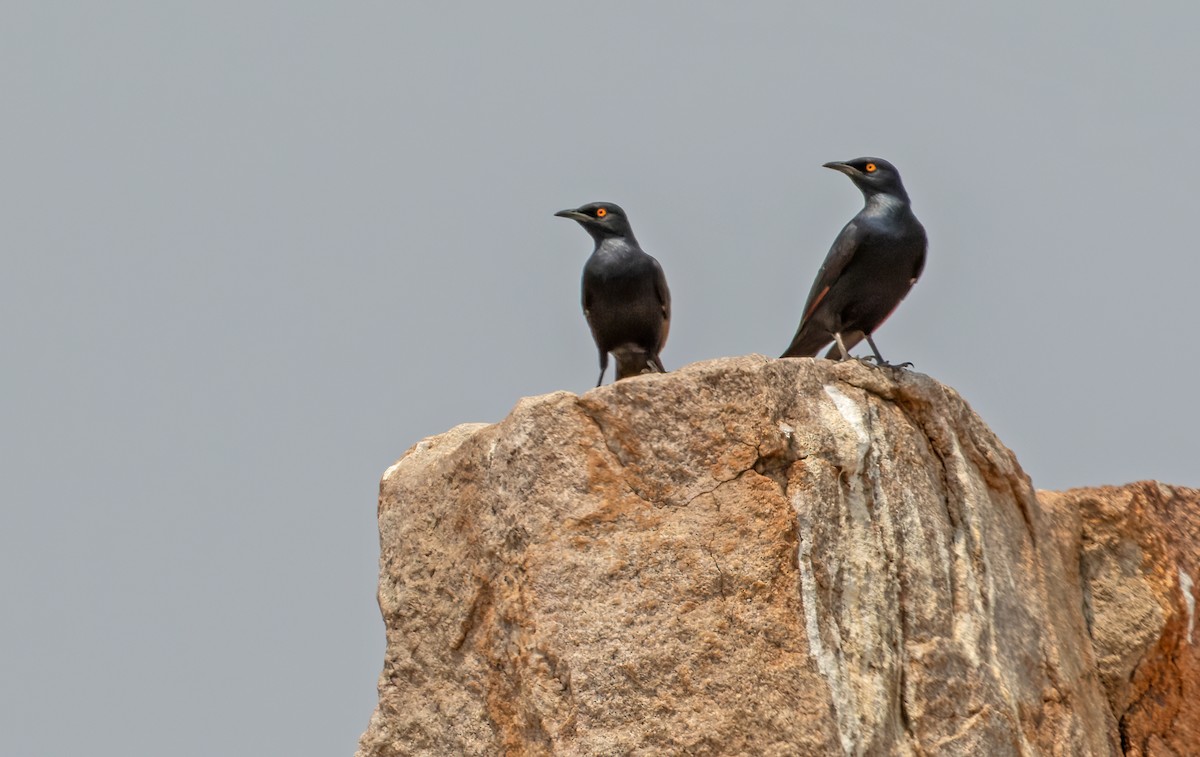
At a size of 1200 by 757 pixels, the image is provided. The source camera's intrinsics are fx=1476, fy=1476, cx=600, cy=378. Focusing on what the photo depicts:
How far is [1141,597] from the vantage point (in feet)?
30.4

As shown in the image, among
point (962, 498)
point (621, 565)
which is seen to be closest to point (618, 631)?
point (621, 565)

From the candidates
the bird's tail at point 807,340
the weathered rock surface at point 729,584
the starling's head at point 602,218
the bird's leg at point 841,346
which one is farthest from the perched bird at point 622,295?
the weathered rock surface at point 729,584

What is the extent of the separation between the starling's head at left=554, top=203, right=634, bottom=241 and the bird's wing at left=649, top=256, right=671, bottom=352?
39 centimetres

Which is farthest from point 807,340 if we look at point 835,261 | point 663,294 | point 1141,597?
point 1141,597

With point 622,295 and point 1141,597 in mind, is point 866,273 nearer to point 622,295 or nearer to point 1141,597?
point 622,295

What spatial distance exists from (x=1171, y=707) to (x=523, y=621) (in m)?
4.27

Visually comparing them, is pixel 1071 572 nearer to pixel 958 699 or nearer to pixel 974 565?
pixel 974 565

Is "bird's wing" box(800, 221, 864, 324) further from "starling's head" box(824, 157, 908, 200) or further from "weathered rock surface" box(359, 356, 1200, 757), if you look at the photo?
"weathered rock surface" box(359, 356, 1200, 757)

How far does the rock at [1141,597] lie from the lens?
9023 millimetres

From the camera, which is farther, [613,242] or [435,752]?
[613,242]

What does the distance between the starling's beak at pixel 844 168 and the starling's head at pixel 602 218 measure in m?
1.90

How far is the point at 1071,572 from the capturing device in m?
9.27

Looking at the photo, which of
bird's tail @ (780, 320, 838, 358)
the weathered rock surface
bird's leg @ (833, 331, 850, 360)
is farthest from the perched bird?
the weathered rock surface

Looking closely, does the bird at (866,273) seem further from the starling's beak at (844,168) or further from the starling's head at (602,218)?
the starling's head at (602,218)
